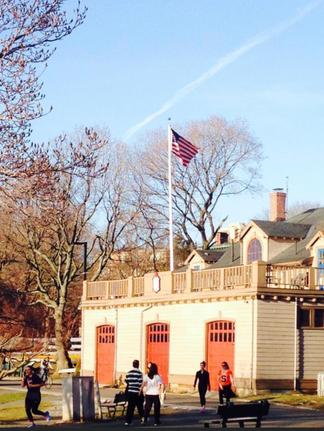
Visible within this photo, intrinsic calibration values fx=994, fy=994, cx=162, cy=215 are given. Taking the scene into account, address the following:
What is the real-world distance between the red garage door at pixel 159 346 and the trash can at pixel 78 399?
1525cm

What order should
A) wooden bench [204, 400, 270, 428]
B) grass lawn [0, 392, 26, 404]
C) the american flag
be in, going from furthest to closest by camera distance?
1. the american flag
2. grass lawn [0, 392, 26, 404]
3. wooden bench [204, 400, 270, 428]

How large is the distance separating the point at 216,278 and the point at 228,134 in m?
29.7

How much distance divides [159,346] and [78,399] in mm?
16491

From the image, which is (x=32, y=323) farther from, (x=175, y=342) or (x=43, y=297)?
(x=175, y=342)

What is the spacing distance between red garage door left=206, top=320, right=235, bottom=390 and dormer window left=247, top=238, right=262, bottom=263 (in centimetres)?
597

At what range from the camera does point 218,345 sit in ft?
135

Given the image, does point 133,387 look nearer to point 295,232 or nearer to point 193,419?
point 193,419

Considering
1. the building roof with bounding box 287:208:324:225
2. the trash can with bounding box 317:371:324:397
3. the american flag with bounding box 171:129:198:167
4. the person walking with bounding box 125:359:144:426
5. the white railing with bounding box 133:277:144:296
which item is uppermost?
the american flag with bounding box 171:129:198:167

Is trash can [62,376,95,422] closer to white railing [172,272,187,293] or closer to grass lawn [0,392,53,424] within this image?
grass lawn [0,392,53,424]

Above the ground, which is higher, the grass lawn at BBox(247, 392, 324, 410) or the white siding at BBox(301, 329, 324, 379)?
the white siding at BBox(301, 329, 324, 379)

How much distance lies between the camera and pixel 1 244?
212ft

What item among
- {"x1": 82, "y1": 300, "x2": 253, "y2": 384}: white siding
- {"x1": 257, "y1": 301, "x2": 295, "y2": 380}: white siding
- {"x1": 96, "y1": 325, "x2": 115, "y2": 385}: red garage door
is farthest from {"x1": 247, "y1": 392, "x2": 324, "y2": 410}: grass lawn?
{"x1": 96, "y1": 325, "x2": 115, "y2": 385}: red garage door

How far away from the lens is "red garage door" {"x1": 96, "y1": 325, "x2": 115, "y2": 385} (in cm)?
4944

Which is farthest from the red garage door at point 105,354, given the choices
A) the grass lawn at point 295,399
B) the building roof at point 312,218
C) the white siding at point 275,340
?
Answer: the grass lawn at point 295,399
